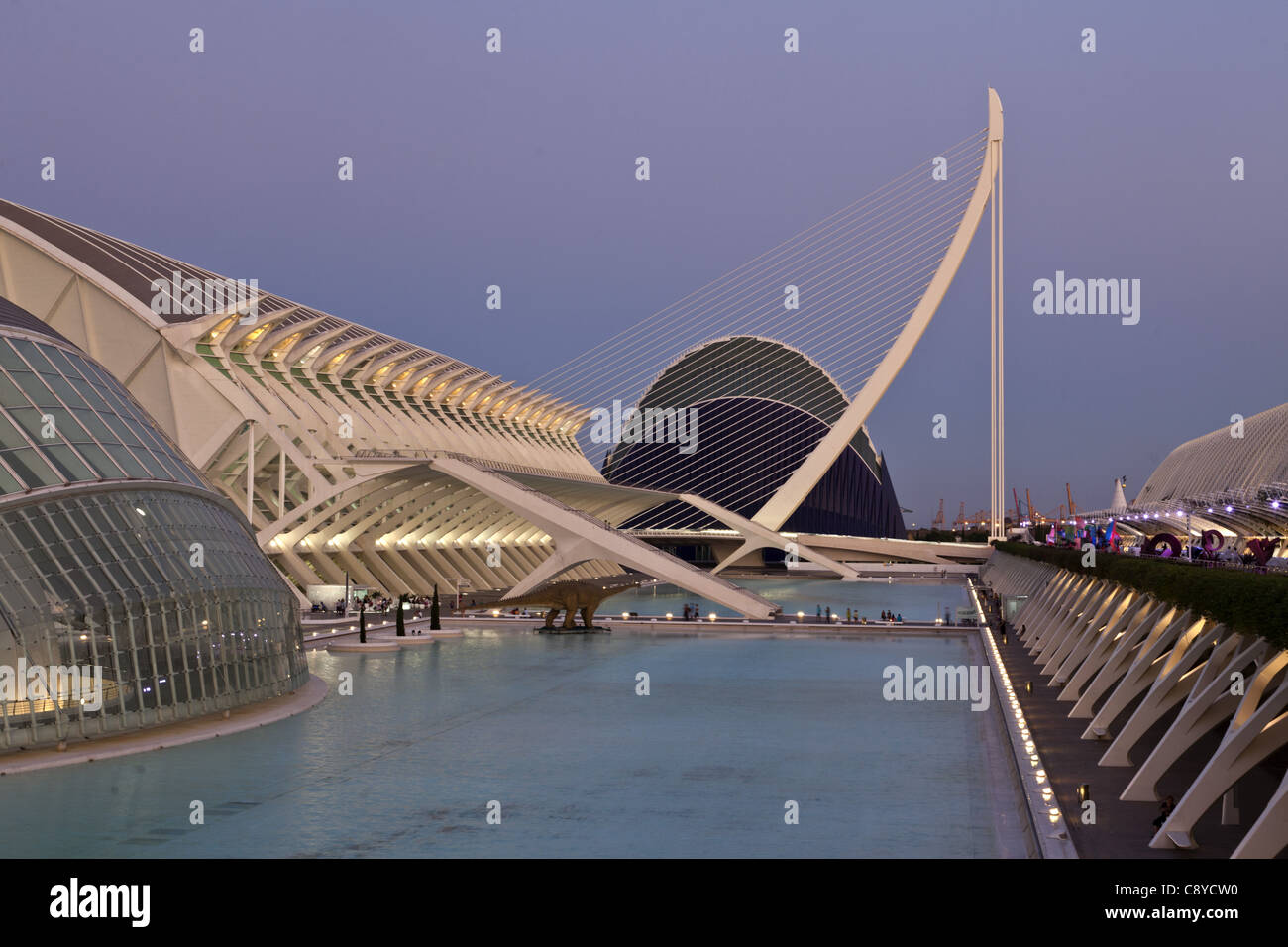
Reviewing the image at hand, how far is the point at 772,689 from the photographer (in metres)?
25.7

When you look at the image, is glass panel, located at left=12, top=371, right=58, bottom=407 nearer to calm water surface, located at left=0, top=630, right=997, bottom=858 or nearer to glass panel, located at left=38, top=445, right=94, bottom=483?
glass panel, located at left=38, top=445, right=94, bottom=483

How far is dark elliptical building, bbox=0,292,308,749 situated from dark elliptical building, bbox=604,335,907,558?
222 feet

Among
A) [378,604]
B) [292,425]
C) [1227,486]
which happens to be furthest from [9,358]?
[1227,486]

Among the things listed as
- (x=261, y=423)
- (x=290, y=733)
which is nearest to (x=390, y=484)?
(x=261, y=423)

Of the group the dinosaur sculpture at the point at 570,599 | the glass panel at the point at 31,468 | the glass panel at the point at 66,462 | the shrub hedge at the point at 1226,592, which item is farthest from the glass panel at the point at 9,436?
the dinosaur sculpture at the point at 570,599

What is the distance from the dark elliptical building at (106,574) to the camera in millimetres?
17078

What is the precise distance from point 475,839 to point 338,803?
2332 mm

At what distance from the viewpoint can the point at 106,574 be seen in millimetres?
18359

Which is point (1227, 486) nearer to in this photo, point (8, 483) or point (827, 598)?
point (827, 598)

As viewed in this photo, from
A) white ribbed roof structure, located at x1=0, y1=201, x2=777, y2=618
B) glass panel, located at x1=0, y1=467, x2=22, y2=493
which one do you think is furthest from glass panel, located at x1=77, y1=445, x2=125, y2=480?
white ribbed roof structure, located at x1=0, y1=201, x2=777, y2=618

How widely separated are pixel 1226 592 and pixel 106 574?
14.5 metres

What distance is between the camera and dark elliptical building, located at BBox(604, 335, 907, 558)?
95.2 metres

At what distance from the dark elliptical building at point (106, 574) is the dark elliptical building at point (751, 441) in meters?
67.8
